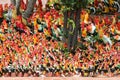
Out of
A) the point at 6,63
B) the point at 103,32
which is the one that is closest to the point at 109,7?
the point at 103,32

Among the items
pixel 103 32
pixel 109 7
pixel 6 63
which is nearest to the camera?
pixel 6 63

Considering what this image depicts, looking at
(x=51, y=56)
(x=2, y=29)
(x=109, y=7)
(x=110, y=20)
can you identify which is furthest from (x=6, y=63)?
(x=109, y=7)

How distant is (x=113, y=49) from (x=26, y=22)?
1745 mm

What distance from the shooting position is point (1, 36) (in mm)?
7234

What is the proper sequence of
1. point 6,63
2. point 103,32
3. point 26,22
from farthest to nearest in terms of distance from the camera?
1. point 26,22
2. point 103,32
3. point 6,63

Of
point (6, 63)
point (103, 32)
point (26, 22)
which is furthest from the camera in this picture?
point (26, 22)

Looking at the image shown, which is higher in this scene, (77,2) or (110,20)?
(77,2)

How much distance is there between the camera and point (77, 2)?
21.4 ft

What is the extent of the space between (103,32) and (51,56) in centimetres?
111

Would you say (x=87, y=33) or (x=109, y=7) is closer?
(x=87, y=33)

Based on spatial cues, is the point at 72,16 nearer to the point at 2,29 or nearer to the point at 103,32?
the point at 103,32

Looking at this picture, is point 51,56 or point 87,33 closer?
point 51,56

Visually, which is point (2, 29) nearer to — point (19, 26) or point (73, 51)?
point (19, 26)

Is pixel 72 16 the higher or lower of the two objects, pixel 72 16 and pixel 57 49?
the higher
